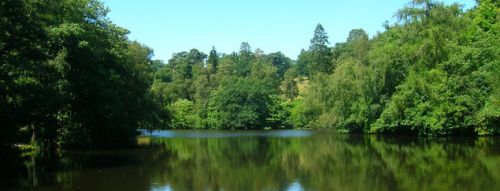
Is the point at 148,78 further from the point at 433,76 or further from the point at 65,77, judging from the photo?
the point at 433,76

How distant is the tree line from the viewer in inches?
1096

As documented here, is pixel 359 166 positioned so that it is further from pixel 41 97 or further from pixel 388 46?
pixel 388 46

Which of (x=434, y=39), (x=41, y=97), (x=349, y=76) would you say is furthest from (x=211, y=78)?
(x=41, y=97)

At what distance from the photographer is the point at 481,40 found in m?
53.1

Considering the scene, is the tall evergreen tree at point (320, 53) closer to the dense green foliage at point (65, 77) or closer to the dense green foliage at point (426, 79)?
the dense green foliage at point (426, 79)

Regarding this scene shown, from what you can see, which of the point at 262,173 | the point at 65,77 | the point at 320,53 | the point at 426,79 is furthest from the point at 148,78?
the point at 320,53

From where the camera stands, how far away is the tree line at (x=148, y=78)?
91.3 ft

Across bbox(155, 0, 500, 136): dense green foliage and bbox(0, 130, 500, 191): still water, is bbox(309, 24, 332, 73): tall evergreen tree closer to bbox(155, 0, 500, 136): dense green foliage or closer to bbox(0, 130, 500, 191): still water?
bbox(155, 0, 500, 136): dense green foliage

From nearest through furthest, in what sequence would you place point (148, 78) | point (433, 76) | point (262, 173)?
point (262, 173) < point (433, 76) < point (148, 78)

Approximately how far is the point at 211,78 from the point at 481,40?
81568 millimetres

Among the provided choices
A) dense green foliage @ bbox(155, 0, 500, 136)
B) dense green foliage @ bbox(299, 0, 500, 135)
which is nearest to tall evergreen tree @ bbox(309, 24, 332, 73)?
dense green foliage @ bbox(155, 0, 500, 136)

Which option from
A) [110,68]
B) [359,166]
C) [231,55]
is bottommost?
[359,166]

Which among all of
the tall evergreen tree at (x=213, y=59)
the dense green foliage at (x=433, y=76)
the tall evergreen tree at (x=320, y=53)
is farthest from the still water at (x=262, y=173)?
the tall evergreen tree at (x=213, y=59)

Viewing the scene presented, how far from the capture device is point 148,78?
198ft
